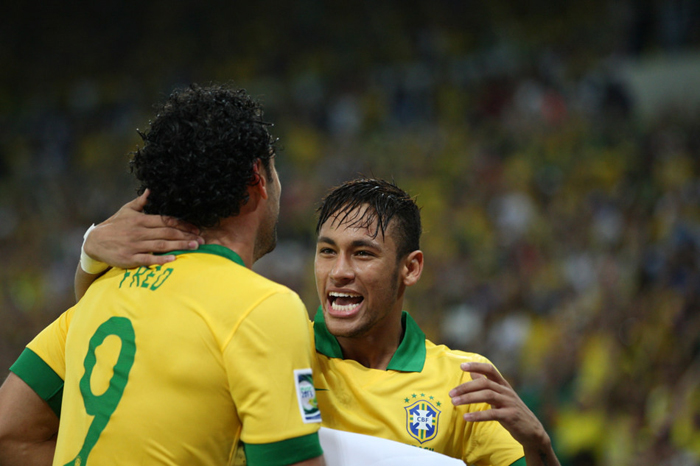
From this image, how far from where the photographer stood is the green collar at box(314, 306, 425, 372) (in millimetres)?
2281

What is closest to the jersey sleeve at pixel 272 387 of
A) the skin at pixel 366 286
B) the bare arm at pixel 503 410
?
the bare arm at pixel 503 410

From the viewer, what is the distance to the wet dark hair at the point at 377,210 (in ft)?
7.70

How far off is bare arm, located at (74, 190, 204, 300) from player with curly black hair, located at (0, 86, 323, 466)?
0.05 ft

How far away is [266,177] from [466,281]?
5.40 metres

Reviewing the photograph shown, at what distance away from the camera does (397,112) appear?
384 inches

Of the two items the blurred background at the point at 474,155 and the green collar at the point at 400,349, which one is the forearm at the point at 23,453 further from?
the blurred background at the point at 474,155

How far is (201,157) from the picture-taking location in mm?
1705

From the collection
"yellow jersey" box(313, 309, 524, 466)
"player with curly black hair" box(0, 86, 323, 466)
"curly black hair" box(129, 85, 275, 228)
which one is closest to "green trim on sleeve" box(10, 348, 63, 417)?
"player with curly black hair" box(0, 86, 323, 466)

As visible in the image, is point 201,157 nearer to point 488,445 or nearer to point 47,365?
point 47,365

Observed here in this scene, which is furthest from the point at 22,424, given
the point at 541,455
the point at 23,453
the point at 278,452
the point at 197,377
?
the point at 541,455

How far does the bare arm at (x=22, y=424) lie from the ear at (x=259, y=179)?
2.91ft

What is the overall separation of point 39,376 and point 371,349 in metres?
1.00

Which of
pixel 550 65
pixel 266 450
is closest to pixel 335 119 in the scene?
pixel 550 65

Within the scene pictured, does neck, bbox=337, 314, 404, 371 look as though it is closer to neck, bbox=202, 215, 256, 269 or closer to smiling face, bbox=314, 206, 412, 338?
smiling face, bbox=314, 206, 412, 338
